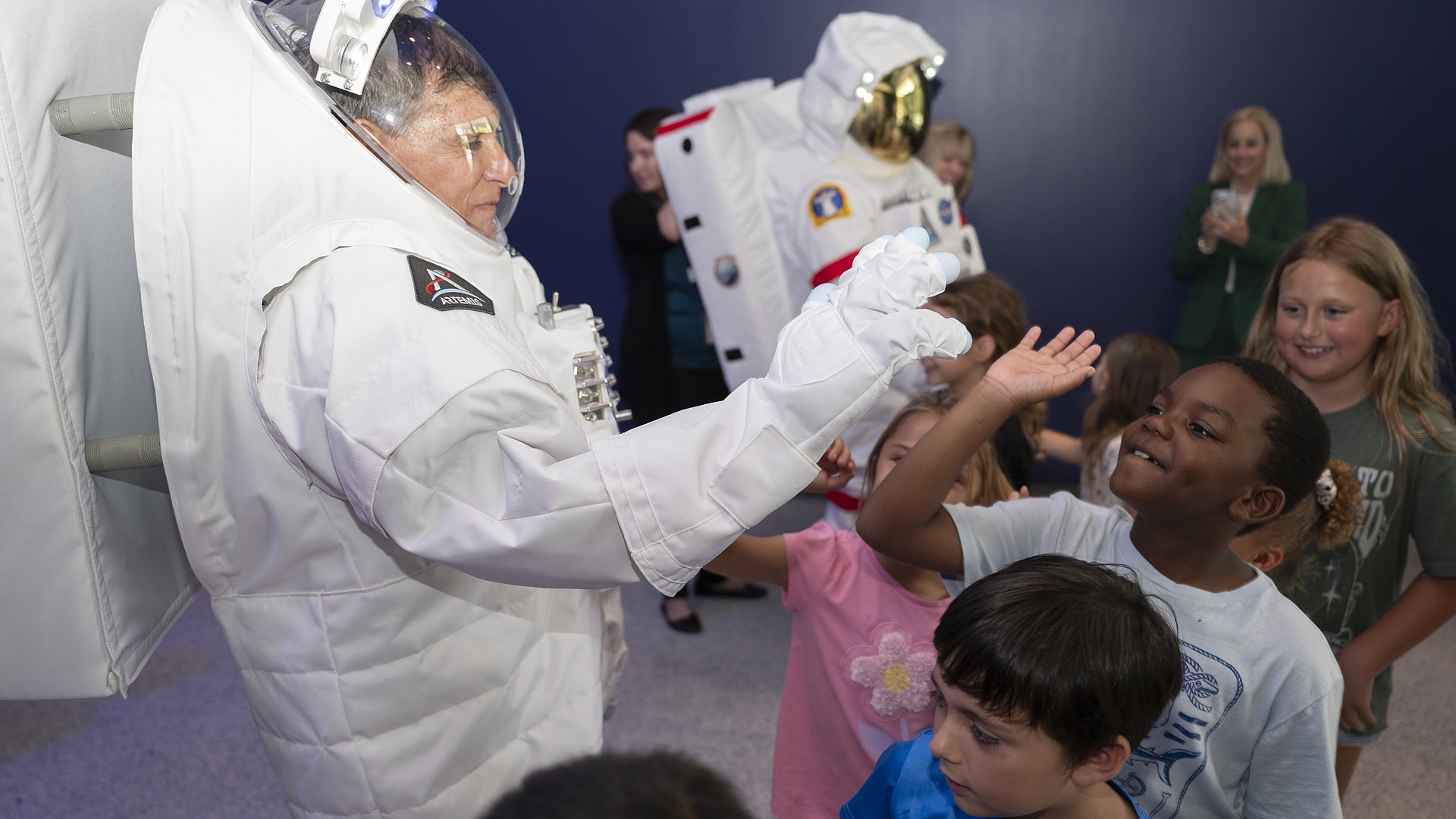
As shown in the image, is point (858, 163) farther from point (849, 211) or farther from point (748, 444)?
point (748, 444)

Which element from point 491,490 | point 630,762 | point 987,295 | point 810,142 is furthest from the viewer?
point 810,142

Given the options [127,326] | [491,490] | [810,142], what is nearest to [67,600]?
[127,326]

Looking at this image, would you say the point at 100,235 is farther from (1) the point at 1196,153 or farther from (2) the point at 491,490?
(1) the point at 1196,153

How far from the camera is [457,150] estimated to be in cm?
Result: 116

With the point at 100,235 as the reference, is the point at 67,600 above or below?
below

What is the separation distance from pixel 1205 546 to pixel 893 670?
1.38 feet

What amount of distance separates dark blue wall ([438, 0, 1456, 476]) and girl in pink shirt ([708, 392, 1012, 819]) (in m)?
2.98

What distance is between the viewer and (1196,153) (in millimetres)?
4004

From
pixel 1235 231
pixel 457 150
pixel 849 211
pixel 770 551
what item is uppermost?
pixel 457 150

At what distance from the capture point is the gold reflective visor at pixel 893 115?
8.75 ft

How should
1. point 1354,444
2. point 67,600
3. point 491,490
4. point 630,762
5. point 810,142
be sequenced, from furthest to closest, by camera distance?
point 810,142 < point 1354,444 < point 67,600 < point 491,490 < point 630,762

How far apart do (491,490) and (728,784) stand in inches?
15.6

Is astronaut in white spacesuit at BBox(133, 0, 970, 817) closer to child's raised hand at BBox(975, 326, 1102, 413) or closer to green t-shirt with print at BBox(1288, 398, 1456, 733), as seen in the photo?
child's raised hand at BBox(975, 326, 1102, 413)

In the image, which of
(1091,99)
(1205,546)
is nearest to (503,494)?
(1205,546)
